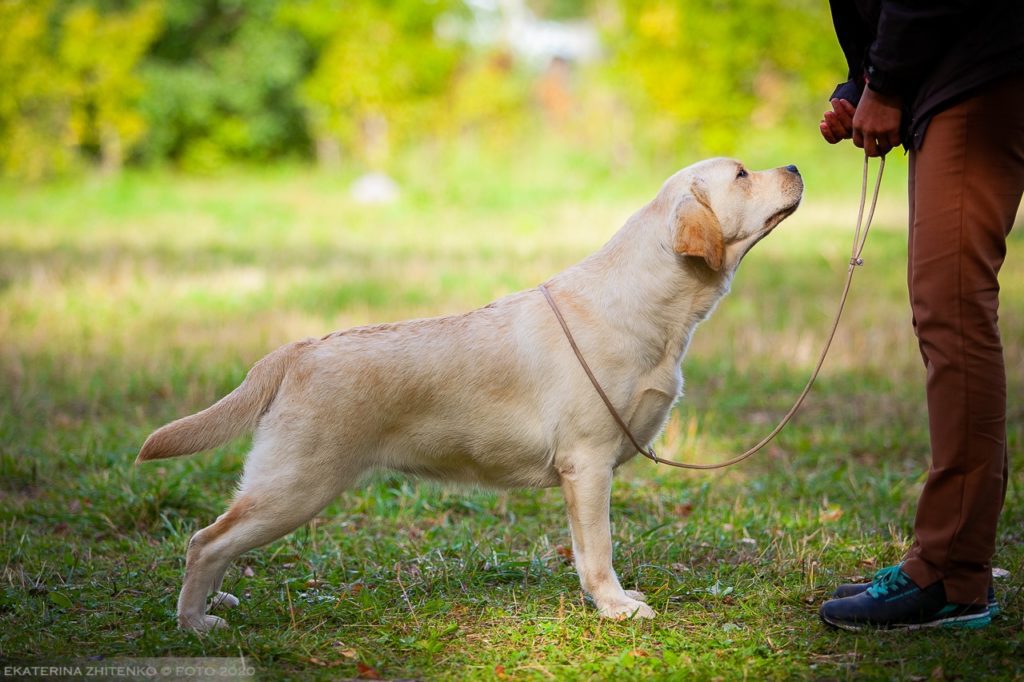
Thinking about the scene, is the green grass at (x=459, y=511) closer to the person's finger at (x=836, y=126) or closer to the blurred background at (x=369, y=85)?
the person's finger at (x=836, y=126)

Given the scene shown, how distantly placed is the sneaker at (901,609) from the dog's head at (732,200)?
51.0 inches

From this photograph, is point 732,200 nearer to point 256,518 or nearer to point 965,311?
point 965,311

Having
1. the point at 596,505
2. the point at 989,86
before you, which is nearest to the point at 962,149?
the point at 989,86

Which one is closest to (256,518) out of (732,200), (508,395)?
(508,395)

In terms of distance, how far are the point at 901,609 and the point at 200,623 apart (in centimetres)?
246

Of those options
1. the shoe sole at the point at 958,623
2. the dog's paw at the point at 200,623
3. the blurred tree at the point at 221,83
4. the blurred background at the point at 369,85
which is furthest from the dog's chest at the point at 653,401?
the blurred tree at the point at 221,83

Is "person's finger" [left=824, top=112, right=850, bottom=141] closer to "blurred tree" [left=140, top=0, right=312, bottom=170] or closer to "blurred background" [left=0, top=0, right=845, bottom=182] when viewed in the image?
"blurred background" [left=0, top=0, right=845, bottom=182]

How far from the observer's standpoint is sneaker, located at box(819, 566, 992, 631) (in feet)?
11.2

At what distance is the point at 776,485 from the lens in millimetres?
5445

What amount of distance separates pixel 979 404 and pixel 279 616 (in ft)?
8.49

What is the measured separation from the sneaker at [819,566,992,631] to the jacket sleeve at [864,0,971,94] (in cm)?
169

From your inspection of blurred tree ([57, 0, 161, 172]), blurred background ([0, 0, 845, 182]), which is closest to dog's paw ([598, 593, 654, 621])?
blurred background ([0, 0, 845, 182])

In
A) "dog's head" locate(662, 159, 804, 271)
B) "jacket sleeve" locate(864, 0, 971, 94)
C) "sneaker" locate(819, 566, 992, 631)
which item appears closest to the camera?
"jacket sleeve" locate(864, 0, 971, 94)

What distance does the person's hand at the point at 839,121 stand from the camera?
3.79 meters
